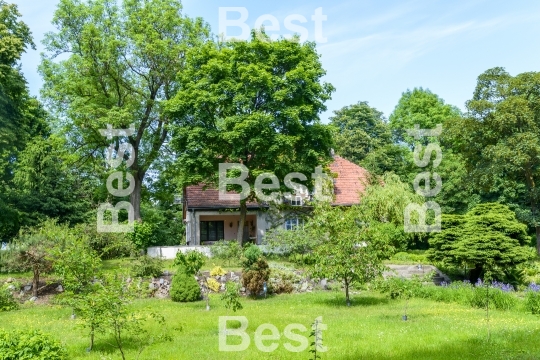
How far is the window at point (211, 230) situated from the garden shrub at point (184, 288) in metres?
19.4

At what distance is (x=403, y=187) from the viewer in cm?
3475

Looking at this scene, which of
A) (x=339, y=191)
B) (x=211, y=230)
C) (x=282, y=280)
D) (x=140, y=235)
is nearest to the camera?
(x=282, y=280)

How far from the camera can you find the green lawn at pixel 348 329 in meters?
10.3

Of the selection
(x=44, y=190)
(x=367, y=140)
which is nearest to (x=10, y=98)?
(x=44, y=190)

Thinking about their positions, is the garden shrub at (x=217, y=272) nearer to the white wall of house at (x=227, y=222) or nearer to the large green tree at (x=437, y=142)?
the white wall of house at (x=227, y=222)

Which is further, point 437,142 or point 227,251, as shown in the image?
point 437,142

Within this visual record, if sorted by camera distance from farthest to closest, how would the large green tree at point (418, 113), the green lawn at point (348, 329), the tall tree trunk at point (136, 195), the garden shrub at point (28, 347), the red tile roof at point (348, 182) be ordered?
the large green tree at point (418, 113) → the red tile roof at point (348, 182) → the tall tree trunk at point (136, 195) → the green lawn at point (348, 329) → the garden shrub at point (28, 347)

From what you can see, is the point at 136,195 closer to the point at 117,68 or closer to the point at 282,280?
the point at 117,68

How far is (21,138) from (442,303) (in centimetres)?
2632

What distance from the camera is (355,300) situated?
1850cm

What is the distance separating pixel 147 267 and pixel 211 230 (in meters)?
17.1

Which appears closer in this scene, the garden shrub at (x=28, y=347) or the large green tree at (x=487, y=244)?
the garden shrub at (x=28, y=347)

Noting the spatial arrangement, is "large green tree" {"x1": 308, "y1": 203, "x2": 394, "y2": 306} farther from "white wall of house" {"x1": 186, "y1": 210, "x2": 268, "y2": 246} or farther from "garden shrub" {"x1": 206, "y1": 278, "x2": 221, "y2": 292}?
"white wall of house" {"x1": 186, "y1": 210, "x2": 268, "y2": 246}

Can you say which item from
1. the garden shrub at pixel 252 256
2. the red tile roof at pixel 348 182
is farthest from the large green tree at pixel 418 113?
the garden shrub at pixel 252 256
